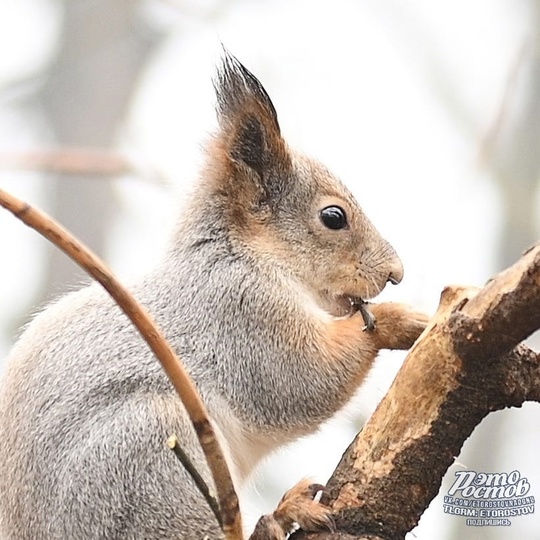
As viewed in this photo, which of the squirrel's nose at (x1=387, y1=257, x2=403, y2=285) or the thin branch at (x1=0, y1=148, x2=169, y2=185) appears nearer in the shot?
the squirrel's nose at (x1=387, y1=257, x2=403, y2=285)

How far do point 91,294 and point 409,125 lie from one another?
3.60ft

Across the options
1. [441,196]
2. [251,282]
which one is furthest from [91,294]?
[441,196]

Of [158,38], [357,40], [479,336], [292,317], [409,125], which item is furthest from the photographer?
[158,38]

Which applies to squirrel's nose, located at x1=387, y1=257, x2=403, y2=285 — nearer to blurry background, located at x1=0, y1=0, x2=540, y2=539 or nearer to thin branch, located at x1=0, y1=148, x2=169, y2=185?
blurry background, located at x1=0, y1=0, x2=540, y2=539

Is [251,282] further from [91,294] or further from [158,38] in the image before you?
[158,38]

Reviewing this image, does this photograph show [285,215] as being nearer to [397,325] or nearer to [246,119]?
[246,119]

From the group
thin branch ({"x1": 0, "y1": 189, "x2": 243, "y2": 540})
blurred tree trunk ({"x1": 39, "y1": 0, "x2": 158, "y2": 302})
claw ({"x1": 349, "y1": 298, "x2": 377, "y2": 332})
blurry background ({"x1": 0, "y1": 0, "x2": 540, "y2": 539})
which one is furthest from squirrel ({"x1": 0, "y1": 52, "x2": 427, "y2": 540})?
blurred tree trunk ({"x1": 39, "y1": 0, "x2": 158, "y2": 302})

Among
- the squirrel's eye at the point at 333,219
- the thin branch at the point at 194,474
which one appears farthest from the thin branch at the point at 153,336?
the squirrel's eye at the point at 333,219

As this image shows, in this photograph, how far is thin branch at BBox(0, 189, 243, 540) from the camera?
1.17 metres

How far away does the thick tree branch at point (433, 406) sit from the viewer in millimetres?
1375

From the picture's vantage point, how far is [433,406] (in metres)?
1.46

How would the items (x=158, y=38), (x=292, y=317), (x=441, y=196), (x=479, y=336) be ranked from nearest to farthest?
1. (x=479, y=336)
2. (x=292, y=317)
3. (x=441, y=196)
4. (x=158, y=38)

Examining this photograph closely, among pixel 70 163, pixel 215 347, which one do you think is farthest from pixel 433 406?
pixel 70 163

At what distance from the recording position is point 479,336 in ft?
4.50
